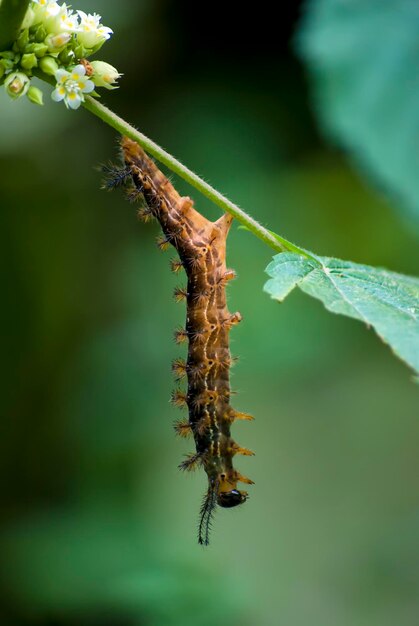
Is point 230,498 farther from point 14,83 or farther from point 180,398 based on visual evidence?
point 14,83

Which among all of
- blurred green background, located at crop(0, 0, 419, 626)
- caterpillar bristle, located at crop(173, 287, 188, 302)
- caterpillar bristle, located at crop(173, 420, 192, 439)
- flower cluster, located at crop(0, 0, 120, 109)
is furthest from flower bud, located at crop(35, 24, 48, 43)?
blurred green background, located at crop(0, 0, 419, 626)

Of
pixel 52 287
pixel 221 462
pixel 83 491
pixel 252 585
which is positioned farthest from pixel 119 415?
pixel 221 462

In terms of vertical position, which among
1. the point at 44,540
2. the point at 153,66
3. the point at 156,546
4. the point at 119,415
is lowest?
the point at 44,540

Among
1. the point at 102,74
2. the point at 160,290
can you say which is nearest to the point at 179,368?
the point at 102,74

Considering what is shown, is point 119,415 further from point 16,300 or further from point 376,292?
point 376,292

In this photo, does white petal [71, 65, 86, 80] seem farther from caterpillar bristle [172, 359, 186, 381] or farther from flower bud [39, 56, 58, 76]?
caterpillar bristle [172, 359, 186, 381]

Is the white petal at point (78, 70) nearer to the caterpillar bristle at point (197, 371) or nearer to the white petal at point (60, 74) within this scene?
the white petal at point (60, 74)

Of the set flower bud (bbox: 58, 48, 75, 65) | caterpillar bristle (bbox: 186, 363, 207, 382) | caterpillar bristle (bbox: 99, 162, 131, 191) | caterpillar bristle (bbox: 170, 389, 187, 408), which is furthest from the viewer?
caterpillar bristle (bbox: 170, 389, 187, 408)
